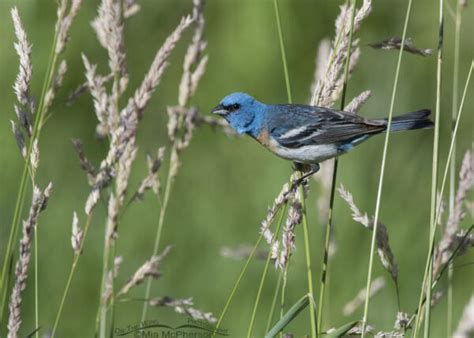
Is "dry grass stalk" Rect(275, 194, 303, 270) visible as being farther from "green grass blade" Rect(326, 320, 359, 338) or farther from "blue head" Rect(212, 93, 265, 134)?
"blue head" Rect(212, 93, 265, 134)

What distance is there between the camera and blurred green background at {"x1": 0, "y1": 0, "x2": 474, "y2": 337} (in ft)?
15.3

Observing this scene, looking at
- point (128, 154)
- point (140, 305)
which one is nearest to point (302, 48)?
point (140, 305)

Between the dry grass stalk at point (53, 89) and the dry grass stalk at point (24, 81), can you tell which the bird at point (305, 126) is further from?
the dry grass stalk at point (24, 81)

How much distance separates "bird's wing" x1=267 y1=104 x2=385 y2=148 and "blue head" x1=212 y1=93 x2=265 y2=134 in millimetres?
78

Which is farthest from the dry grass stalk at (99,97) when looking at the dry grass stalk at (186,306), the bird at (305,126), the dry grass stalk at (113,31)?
the bird at (305,126)

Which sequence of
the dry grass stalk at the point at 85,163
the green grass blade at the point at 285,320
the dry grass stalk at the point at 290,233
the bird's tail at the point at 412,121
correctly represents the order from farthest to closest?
the bird's tail at the point at 412,121 → the dry grass stalk at the point at 85,163 → the dry grass stalk at the point at 290,233 → the green grass blade at the point at 285,320

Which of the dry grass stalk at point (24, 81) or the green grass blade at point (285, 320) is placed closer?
the green grass blade at point (285, 320)

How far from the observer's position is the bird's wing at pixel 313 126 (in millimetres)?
3619

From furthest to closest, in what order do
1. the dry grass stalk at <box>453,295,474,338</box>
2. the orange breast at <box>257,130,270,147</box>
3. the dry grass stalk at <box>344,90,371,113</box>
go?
1. the orange breast at <box>257,130,270,147</box>
2. the dry grass stalk at <box>344,90,371,113</box>
3. the dry grass stalk at <box>453,295,474,338</box>

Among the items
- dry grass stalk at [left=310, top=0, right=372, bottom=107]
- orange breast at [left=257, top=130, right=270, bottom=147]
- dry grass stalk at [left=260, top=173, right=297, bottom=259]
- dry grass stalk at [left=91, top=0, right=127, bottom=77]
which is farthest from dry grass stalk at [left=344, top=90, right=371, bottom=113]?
orange breast at [left=257, top=130, right=270, bottom=147]

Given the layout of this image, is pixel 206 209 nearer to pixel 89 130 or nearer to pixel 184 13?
pixel 89 130

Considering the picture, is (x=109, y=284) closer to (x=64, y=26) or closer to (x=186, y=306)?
(x=186, y=306)

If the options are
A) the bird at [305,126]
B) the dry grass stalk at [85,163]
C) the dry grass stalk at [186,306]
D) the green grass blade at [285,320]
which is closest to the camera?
the green grass blade at [285,320]

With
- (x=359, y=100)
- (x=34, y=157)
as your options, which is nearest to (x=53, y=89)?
(x=34, y=157)
